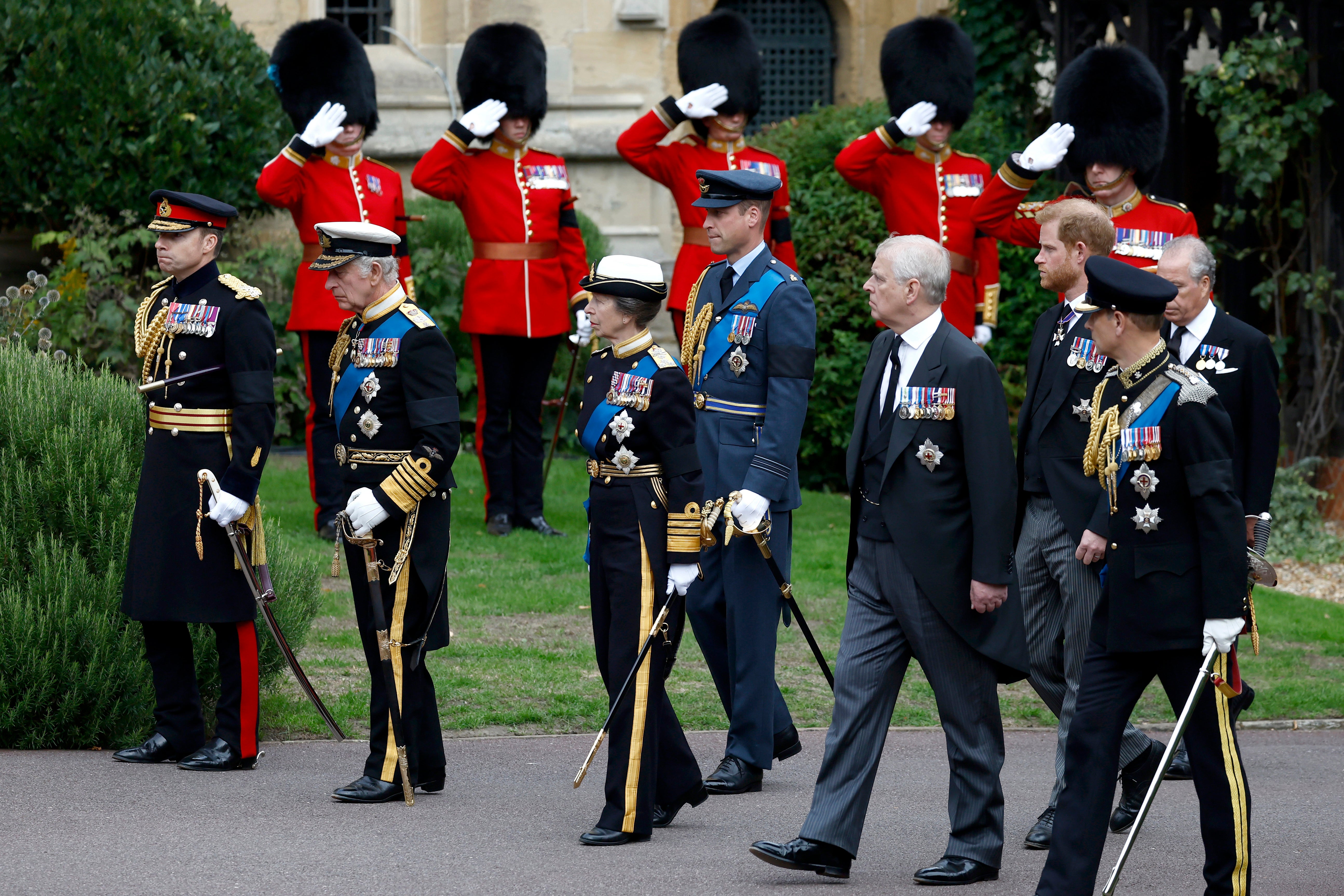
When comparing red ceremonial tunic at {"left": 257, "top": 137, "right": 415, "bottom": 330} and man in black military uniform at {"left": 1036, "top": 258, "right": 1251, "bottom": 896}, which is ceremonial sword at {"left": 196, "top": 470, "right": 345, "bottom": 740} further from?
red ceremonial tunic at {"left": 257, "top": 137, "right": 415, "bottom": 330}

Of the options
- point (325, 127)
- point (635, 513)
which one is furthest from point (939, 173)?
point (635, 513)

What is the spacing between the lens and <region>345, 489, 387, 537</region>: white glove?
5.34 metres

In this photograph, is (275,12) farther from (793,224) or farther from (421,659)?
(421,659)

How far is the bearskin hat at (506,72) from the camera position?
31.9ft

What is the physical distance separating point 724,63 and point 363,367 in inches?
180

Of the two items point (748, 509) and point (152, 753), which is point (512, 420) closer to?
point (152, 753)

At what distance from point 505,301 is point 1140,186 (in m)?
3.68

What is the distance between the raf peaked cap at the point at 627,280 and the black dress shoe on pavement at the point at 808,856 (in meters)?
1.62

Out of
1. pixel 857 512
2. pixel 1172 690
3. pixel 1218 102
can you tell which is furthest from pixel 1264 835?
pixel 1218 102

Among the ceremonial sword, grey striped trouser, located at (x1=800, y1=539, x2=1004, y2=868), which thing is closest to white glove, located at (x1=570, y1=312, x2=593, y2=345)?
the ceremonial sword

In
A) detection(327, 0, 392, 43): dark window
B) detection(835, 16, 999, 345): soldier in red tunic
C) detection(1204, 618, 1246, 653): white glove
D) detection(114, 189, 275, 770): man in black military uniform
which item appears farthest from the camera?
detection(327, 0, 392, 43): dark window

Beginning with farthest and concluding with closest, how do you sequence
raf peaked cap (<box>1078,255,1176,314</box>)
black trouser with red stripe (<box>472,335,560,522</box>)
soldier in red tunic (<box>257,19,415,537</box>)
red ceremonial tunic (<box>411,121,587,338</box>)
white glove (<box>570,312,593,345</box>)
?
black trouser with red stripe (<box>472,335,560,522</box>), red ceremonial tunic (<box>411,121,587,338</box>), white glove (<box>570,312,593,345</box>), soldier in red tunic (<box>257,19,415,537</box>), raf peaked cap (<box>1078,255,1176,314</box>)

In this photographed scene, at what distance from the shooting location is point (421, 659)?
5.53 m

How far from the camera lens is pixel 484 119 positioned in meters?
9.38
